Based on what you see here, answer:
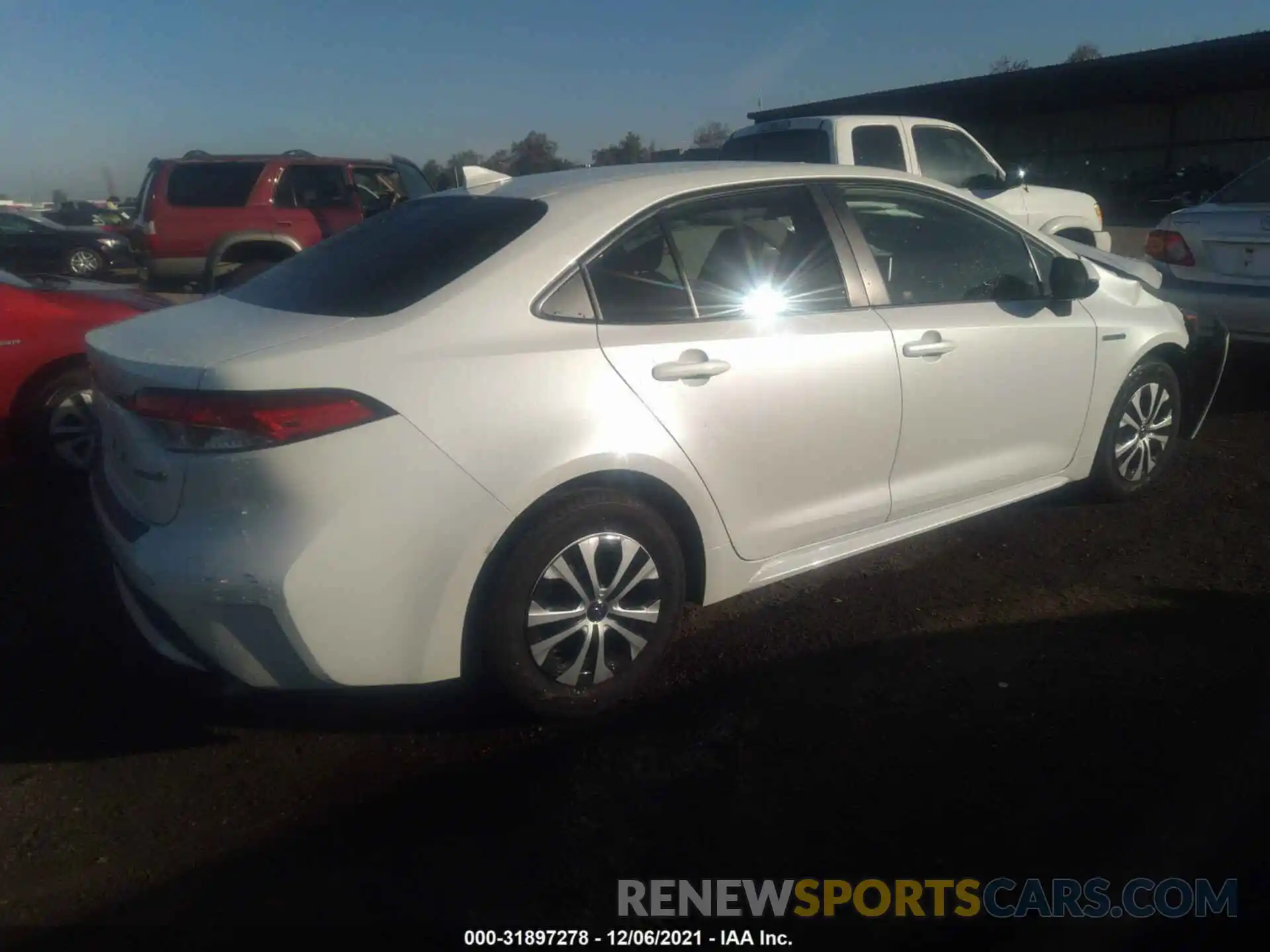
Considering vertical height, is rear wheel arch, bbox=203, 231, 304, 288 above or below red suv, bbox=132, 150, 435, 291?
below

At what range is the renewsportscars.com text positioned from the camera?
2400 mm

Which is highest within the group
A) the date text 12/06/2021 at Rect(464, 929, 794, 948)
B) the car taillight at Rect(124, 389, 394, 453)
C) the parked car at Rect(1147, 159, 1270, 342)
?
the parked car at Rect(1147, 159, 1270, 342)

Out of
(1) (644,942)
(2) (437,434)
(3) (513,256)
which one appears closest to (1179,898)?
(1) (644,942)

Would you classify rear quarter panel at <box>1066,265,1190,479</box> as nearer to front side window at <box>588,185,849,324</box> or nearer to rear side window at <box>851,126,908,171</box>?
front side window at <box>588,185,849,324</box>

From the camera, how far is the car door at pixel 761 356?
10.4 feet

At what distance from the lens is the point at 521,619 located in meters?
2.92

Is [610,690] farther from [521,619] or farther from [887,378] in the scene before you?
[887,378]

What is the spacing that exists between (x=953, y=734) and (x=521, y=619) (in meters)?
1.34

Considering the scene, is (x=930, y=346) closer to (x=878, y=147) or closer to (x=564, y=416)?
(x=564, y=416)

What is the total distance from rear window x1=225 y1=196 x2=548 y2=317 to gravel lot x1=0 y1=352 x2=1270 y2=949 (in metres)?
1.30

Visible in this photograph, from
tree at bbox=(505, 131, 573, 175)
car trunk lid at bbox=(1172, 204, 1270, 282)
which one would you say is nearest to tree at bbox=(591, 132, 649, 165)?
tree at bbox=(505, 131, 573, 175)

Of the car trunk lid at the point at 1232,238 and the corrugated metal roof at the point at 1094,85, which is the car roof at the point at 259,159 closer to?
the car trunk lid at the point at 1232,238

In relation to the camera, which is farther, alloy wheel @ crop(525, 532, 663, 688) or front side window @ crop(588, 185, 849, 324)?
front side window @ crop(588, 185, 849, 324)

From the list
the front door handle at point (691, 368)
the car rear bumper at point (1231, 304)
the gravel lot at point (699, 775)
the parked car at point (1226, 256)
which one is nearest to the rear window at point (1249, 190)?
the parked car at point (1226, 256)
